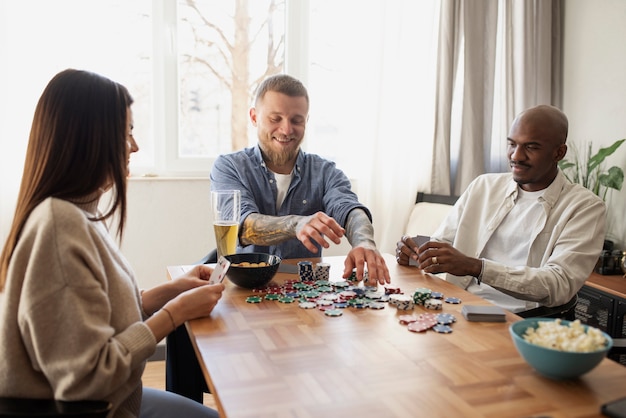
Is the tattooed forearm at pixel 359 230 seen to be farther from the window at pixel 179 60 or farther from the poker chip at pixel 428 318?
the window at pixel 179 60

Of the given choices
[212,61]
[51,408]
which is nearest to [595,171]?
[212,61]

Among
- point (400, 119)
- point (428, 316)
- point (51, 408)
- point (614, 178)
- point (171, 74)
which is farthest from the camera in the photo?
point (400, 119)

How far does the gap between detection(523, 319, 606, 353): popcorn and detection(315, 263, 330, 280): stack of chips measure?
0.79m

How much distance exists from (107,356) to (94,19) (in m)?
2.59

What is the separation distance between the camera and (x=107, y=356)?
1.11 metres

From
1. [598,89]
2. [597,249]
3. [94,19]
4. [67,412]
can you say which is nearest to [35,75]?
[94,19]

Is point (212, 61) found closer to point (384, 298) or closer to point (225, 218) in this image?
point (225, 218)

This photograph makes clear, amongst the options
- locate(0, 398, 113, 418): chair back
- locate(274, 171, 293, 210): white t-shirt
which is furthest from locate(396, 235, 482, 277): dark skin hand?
locate(0, 398, 113, 418): chair back

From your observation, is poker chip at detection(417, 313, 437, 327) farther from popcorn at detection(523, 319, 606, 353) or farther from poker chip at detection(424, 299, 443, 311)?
popcorn at detection(523, 319, 606, 353)

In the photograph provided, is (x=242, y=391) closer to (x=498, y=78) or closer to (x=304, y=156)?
(x=304, y=156)

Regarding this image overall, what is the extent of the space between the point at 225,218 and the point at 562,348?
122 centimetres

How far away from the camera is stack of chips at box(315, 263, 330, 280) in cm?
184

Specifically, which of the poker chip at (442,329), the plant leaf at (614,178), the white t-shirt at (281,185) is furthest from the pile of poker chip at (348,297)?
the plant leaf at (614,178)

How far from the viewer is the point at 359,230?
215cm
